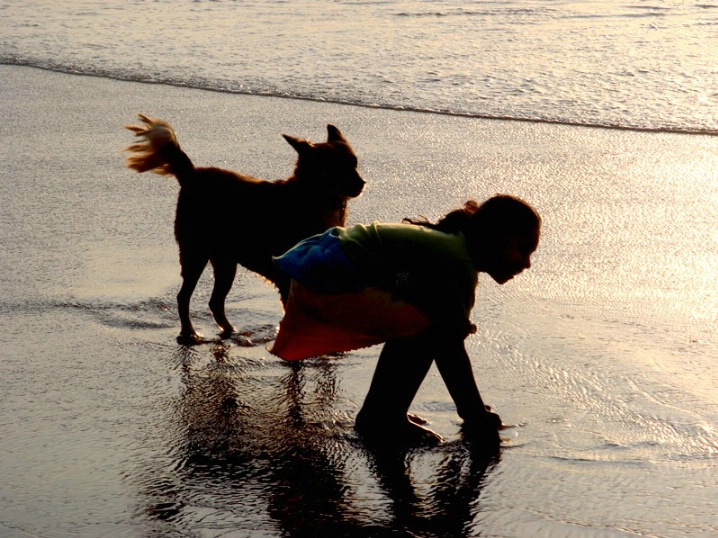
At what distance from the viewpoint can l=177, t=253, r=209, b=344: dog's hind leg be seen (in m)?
5.54

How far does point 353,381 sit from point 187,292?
1177mm

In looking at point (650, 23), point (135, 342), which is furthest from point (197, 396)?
point (650, 23)

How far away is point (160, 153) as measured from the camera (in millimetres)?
5641

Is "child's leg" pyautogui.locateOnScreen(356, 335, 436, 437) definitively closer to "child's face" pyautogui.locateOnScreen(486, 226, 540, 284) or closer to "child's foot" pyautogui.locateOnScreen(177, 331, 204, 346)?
"child's face" pyautogui.locateOnScreen(486, 226, 540, 284)

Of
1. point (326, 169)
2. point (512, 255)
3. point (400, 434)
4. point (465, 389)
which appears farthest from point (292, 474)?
point (326, 169)

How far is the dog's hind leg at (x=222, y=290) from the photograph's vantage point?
18.6ft

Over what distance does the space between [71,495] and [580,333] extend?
2.79 m

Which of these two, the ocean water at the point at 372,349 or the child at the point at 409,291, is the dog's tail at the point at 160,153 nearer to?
the ocean water at the point at 372,349

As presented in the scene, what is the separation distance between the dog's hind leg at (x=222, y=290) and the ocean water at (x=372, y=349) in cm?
13

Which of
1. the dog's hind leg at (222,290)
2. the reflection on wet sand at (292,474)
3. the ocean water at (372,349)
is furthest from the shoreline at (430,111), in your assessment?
the reflection on wet sand at (292,474)

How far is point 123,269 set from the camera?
6.41 m

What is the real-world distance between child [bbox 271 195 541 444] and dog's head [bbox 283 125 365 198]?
1239 mm

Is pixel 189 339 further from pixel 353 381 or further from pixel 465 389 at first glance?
pixel 465 389

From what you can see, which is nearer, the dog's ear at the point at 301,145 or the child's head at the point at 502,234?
the child's head at the point at 502,234
